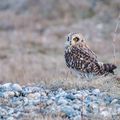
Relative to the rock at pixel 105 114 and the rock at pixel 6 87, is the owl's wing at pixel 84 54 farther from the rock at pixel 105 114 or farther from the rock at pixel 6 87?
the rock at pixel 105 114

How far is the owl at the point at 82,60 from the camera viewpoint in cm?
969

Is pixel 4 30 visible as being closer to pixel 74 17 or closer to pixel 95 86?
pixel 74 17

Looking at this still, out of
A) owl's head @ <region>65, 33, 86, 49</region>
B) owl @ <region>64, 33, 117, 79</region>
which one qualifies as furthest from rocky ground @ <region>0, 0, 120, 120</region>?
owl's head @ <region>65, 33, 86, 49</region>

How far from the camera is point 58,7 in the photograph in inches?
1302

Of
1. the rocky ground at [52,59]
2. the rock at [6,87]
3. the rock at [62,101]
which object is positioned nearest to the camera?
the rocky ground at [52,59]

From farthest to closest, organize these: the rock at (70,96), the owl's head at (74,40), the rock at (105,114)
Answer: the owl's head at (74,40)
the rock at (70,96)
the rock at (105,114)

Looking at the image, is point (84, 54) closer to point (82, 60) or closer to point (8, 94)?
point (82, 60)

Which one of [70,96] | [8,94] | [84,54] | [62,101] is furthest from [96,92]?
[8,94]

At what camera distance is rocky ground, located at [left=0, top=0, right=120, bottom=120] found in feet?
27.8

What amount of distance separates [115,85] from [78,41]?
40.0 inches

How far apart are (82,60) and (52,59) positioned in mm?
11236

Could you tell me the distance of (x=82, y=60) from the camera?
9.67 m

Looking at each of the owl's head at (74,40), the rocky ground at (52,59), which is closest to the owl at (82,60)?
the owl's head at (74,40)

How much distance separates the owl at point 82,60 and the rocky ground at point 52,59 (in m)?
0.14
